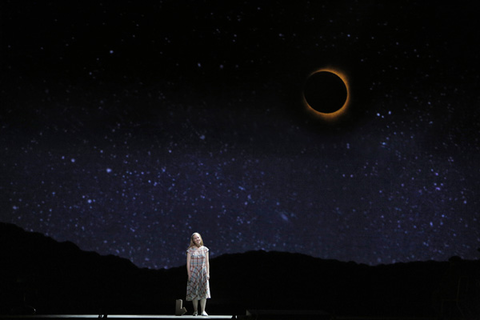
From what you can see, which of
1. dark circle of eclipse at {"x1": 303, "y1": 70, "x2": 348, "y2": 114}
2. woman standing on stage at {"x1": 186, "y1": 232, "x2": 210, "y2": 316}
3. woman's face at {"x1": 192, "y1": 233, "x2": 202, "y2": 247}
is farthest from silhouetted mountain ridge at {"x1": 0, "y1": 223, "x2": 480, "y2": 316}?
dark circle of eclipse at {"x1": 303, "y1": 70, "x2": 348, "y2": 114}

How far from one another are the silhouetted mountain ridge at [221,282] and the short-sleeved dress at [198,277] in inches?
122

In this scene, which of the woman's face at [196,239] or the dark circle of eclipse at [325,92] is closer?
the woman's face at [196,239]

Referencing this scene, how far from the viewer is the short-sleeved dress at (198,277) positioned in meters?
6.52

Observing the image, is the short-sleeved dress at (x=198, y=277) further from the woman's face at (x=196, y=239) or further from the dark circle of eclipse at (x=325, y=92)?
the dark circle of eclipse at (x=325, y=92)

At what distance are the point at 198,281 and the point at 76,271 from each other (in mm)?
6089

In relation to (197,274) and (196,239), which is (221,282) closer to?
(197,274)

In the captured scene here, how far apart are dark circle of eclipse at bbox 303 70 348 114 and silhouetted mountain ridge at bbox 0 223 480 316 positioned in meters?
3.82

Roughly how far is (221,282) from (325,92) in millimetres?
5898

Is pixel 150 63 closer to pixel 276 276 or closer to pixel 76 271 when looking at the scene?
pixel 76 271

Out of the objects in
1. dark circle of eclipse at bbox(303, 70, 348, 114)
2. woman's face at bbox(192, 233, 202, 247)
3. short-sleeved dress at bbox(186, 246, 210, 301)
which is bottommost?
short-sleeved dress at bbox(186, 246, 210, 301)

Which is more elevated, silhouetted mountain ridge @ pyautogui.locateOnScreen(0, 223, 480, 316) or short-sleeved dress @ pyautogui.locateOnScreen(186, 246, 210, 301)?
silhouetted mountain ridge @ pyautogui.locateOnScreen(0, 223, 480, 316)

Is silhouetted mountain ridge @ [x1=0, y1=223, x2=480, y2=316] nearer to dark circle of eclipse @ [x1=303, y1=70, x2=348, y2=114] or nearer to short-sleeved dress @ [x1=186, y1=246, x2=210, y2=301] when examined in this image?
short-sleeved dress @ [x1=186, y1=246, x2=210, y2=301]

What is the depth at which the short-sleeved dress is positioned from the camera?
6.52 metres

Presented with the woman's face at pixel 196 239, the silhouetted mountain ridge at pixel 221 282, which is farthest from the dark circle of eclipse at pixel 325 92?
the woman's face at pixel 196 239
